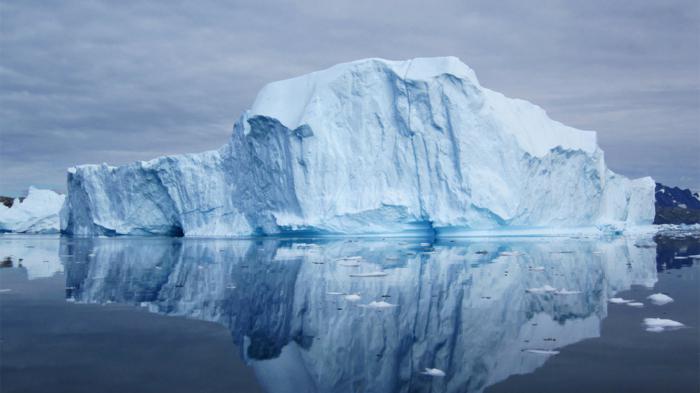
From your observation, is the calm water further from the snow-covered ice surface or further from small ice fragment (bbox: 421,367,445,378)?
the snow-covered ice surface

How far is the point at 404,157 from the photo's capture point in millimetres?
19750

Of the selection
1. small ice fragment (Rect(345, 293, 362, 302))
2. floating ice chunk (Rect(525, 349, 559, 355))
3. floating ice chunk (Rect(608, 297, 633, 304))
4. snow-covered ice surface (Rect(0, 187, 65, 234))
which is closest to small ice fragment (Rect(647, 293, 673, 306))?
floating ice chunk (Rect(608, 297, 633, 304))

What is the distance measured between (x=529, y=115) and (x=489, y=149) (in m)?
4.04

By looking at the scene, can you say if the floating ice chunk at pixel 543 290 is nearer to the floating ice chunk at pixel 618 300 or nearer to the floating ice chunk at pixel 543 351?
the floating ice chunk at pixel 618 300

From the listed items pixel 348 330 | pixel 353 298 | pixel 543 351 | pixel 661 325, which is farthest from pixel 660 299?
pixel 348 330

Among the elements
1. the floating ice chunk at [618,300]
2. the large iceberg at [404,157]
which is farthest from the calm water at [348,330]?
the large iceberg at [404,157]

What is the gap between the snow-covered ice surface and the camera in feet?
114

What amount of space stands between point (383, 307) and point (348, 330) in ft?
3.62

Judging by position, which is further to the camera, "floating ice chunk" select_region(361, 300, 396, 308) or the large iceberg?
the large iceberg

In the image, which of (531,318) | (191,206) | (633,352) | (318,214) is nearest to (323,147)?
(318,214)

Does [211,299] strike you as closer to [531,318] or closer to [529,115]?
[531,318]

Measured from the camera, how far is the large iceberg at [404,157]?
19141mm

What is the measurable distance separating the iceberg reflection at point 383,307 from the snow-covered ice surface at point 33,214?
24939 mm

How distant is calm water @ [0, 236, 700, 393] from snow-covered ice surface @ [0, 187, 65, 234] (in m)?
27.1
